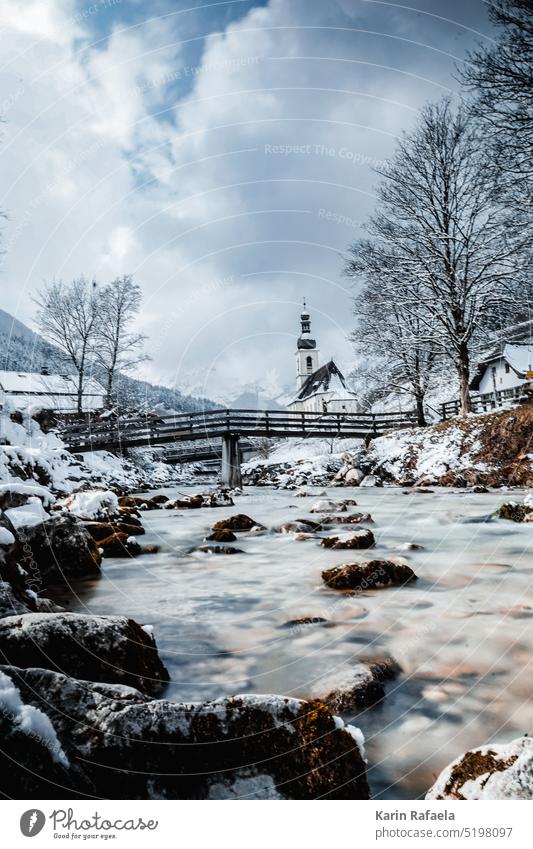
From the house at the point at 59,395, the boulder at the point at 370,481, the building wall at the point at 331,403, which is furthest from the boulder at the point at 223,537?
the building wall at the point at 331,403

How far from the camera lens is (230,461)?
72.8 feet

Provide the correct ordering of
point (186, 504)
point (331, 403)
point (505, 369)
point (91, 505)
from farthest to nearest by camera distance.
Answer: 1. point (331, 403)
2. point (505, 369)
3. point (186, 504)
4. point (91, 505)

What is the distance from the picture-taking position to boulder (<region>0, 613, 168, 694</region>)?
84.7 inches

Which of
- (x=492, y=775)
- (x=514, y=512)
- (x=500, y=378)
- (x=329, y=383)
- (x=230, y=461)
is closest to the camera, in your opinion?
(x=492, y=775)

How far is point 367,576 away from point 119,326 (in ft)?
28.7

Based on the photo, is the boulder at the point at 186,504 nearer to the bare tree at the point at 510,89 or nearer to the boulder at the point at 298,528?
the boulder at the point at 298,528

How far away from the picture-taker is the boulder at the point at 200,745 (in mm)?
1523

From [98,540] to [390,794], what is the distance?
228 inches

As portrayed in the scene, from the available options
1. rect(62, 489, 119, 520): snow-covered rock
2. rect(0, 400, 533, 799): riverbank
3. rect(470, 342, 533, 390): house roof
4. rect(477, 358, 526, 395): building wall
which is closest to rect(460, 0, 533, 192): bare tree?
rect(0, 400, 533, 799): riverbank

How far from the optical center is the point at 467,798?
5.02 feet

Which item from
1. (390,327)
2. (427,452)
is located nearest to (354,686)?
(427,452)

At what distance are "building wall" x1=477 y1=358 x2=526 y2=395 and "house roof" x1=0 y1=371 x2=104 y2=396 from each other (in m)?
29.3

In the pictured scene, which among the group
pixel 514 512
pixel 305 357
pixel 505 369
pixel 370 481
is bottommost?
pixel 370 481

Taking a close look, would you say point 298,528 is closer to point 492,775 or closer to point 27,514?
point 27,514
